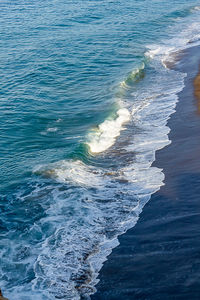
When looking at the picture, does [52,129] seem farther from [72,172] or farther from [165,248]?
[165,248]

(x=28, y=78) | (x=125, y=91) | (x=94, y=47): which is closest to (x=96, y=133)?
(x=125, y=91)

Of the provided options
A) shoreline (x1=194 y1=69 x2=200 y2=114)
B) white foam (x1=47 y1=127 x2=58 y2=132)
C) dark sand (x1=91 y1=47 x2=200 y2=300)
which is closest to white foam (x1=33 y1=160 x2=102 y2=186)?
dark sand (x1=91 y1=47 x2=200 y2=300)

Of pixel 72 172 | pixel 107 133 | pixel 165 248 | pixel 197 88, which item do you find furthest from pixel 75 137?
pixel 165 248

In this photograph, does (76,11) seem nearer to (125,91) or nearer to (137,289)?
(125,91)

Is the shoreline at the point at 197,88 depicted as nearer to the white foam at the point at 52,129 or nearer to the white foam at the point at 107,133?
the white foam at the point at 107,133

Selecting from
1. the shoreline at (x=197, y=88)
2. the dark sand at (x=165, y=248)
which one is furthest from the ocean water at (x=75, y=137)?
the shoreline at (x=197, y=88)
